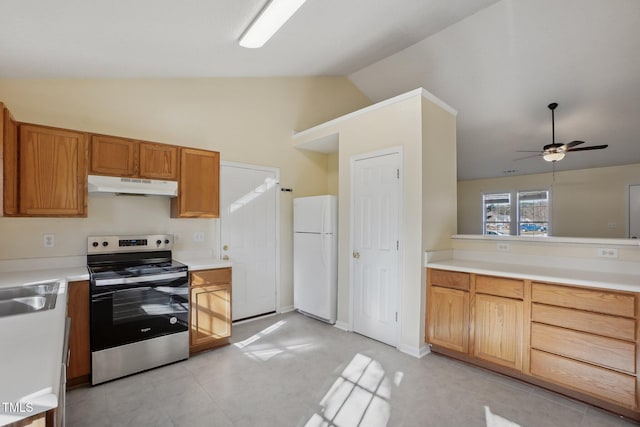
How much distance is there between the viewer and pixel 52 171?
Result: 2479 mm

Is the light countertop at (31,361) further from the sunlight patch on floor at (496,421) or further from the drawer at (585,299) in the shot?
the drawer at (585,299)

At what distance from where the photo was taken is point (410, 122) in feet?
10.0

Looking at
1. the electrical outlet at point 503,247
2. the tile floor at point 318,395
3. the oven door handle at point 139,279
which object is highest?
the electrical outlet at point 503,247

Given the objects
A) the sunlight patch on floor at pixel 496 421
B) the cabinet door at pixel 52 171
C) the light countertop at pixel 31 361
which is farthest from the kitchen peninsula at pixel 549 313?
the cabinet door at pixel 52 171

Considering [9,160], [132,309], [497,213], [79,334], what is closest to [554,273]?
[132,309]

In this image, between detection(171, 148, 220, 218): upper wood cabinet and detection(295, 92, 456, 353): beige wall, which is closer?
detection(295, 92, 456, 353): beige wall

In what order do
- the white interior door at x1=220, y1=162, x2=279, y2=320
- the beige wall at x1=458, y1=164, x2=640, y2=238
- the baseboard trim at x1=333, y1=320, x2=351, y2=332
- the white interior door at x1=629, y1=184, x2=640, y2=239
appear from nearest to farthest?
1. the baseboard trim at x1=333, y1=320, x2=351, y2=332
2. the white interior door at x1=220, y1=162, x2=279, y2=320
3. the white interior door at x1=629, y1=184, x2=640, y2=239
4. the beige wall at x1=458, y1=164, x2=640, y2=238

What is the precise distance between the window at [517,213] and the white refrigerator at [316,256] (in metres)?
6.61

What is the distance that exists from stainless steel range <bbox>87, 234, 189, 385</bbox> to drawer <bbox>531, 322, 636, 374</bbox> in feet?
9.83

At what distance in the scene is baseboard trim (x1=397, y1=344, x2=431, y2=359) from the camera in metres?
2.93

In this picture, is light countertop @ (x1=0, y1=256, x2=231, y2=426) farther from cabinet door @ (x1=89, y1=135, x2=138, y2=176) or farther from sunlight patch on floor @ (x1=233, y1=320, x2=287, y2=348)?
sunlight patch on floor @ (x1=233, y1=320, x2=287, y2=348)

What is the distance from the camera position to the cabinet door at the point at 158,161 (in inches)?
114

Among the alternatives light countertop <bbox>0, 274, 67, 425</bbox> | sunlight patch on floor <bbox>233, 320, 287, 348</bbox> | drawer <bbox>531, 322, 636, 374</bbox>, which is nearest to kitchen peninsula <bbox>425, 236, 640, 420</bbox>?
drawer <bbox>531, 322, 636, 374</bbox>

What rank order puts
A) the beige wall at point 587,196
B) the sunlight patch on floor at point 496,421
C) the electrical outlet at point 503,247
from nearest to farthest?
the sunlight patch on floor at point 496,421 < the electrical outlet at point 503,247 < the beige wall at point 587,196
